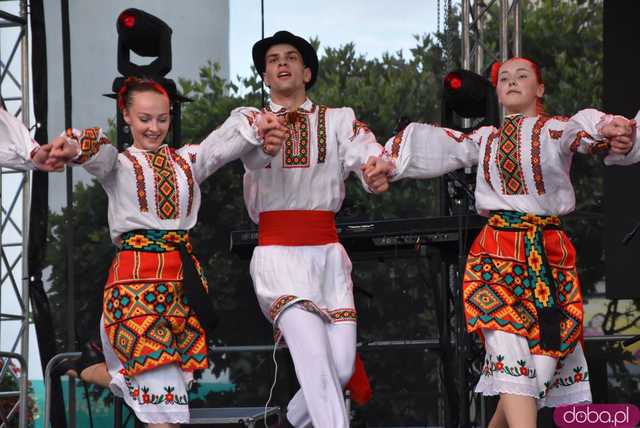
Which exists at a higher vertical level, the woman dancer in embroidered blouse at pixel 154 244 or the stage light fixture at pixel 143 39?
the stage light fixture at pixel 143 39

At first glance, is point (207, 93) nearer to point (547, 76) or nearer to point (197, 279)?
point (547, 76)

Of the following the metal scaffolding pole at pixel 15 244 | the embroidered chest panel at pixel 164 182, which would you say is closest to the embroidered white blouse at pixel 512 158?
the embroidered chest panel at pixel 164 182

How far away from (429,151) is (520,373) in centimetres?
85

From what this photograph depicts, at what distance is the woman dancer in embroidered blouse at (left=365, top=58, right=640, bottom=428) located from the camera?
3.86m

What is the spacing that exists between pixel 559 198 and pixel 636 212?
170 cm

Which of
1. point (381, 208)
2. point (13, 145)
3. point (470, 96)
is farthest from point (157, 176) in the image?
point (381, 208)

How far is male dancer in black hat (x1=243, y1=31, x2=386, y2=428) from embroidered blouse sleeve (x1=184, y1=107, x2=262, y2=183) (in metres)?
0.07

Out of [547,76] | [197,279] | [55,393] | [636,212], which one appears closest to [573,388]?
[197,279]

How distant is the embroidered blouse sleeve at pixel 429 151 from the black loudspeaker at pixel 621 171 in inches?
64.9

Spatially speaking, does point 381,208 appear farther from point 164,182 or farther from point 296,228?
point 164,182

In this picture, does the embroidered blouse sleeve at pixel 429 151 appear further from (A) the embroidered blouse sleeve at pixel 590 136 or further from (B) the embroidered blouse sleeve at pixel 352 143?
(A) the embroidered blouse sleeve at pixel 590 136

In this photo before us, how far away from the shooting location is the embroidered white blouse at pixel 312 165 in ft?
13.4

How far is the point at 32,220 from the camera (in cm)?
652

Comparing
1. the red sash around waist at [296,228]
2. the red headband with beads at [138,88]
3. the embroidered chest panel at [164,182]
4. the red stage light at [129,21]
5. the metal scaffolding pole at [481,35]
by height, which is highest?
the metal scaffolding pole at [481,35]
